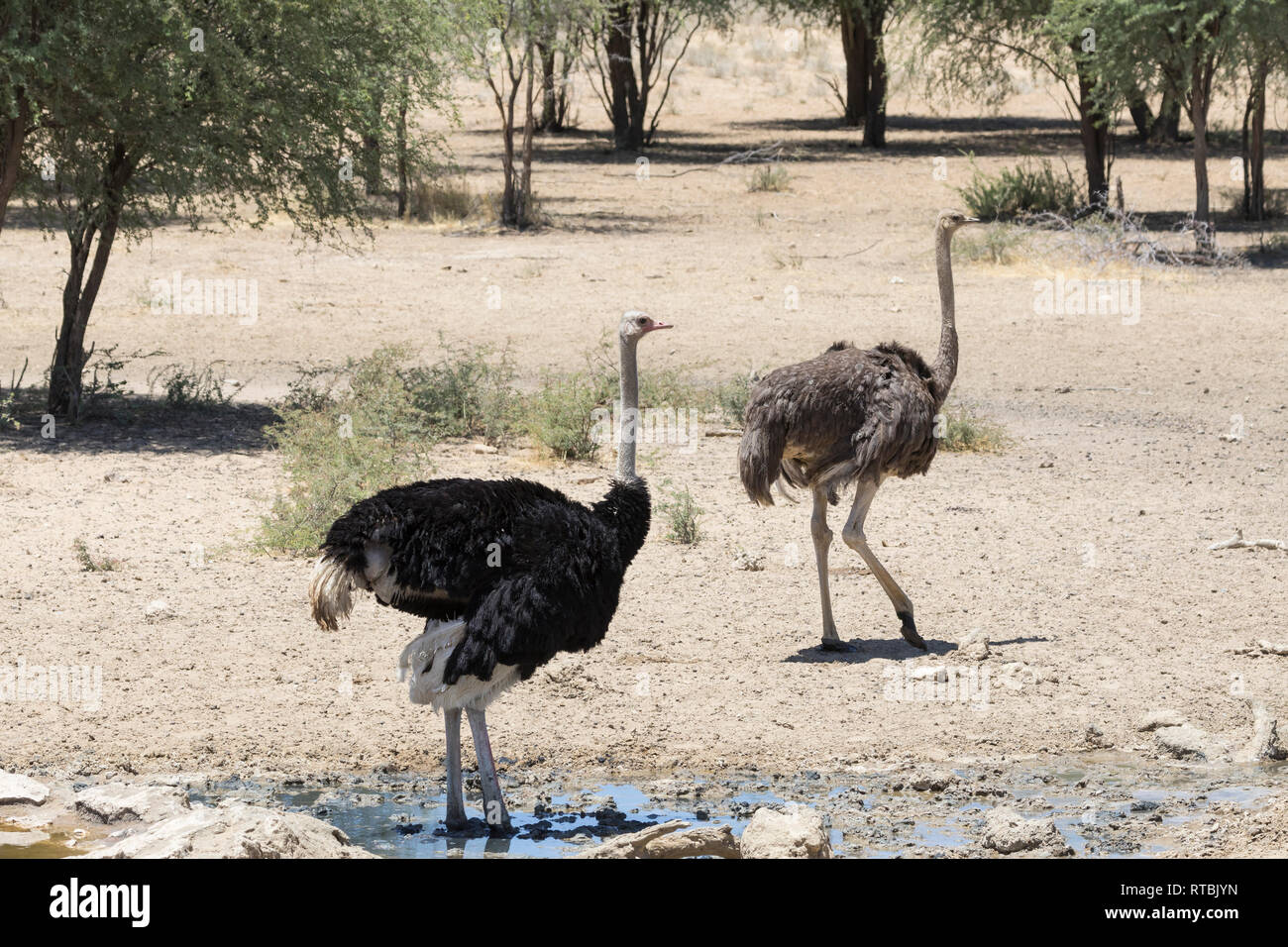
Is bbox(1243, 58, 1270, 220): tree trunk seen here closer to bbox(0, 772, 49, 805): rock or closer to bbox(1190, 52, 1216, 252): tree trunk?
bbox(1190, 52, 1216, 252): tree trunk

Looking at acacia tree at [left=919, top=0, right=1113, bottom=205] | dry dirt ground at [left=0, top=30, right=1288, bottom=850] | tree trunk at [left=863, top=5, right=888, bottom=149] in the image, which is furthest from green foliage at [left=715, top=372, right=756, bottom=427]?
tree trunk at [left=863, top=5, right=888, bottom=149]

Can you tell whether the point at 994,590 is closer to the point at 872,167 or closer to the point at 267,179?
the point at 267,179

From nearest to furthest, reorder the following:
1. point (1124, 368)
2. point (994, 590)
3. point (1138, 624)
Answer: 1. point (1138, 624)
2. point (994, 590)
3. point (1124, 368)

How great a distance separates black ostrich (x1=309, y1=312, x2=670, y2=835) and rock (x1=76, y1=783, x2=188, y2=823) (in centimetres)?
84

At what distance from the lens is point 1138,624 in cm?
838

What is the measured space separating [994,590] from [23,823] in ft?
16.5

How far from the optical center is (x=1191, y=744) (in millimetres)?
6836

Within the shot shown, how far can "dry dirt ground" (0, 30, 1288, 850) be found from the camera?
7113mm

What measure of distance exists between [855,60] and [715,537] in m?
28.4

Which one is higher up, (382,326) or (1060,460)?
(382,326)

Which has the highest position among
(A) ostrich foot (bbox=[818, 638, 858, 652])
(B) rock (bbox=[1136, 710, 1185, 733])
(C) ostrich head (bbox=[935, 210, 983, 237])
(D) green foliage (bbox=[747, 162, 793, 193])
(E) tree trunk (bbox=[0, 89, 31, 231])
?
(D) green foliage (bbox=[747, 162, 793, 193])

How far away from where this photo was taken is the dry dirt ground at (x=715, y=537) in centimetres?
711

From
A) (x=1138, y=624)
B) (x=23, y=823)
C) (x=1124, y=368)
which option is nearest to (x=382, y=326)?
(x=1124, y=368)

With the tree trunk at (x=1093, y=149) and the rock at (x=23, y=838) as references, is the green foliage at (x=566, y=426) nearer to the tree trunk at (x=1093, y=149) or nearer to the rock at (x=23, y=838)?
the rock at (x=23, y=838)
